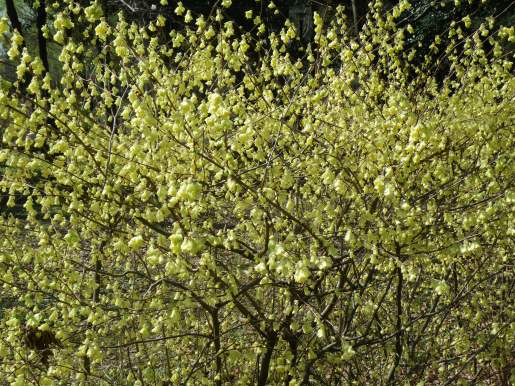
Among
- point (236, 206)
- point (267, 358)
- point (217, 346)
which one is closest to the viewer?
point (236, 206)

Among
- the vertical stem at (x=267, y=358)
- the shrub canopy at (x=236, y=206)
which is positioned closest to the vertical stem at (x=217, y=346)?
the shrub canopy at (x=236, y=206)

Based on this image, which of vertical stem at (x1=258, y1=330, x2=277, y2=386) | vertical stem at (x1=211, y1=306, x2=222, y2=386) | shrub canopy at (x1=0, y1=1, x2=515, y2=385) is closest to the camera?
shrub canopy at (x1=0, y1=1, x2=515, y2=385)

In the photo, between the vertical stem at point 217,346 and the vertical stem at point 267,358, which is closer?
the vertical stem at point 217,346

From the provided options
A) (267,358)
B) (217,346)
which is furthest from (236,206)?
(267,358)

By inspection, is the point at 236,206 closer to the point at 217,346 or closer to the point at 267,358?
the point at 217,346

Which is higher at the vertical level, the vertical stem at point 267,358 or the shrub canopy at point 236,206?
the shrub canopy at point 236,206

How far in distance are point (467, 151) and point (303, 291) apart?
127 centimetres

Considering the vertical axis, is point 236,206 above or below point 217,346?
above

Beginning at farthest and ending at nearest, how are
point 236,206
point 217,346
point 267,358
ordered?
1. point 267,358
2. point 217,346
3. point 236,206

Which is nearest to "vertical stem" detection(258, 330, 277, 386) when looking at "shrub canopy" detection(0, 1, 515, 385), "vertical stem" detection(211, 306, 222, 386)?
"shrub canopy" detection(0, 1, 515, 385)

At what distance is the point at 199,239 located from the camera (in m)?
1.98

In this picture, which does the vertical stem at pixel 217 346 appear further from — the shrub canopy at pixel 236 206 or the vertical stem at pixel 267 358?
the vertical stem at pixel 267 358

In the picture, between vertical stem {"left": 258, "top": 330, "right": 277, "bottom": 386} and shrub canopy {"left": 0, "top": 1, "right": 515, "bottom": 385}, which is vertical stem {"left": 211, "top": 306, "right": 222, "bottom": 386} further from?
vertical stem {"left": 258, "top": 330, "right": 277, "bottom": 386}

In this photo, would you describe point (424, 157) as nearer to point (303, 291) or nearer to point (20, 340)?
point (303, 291)
